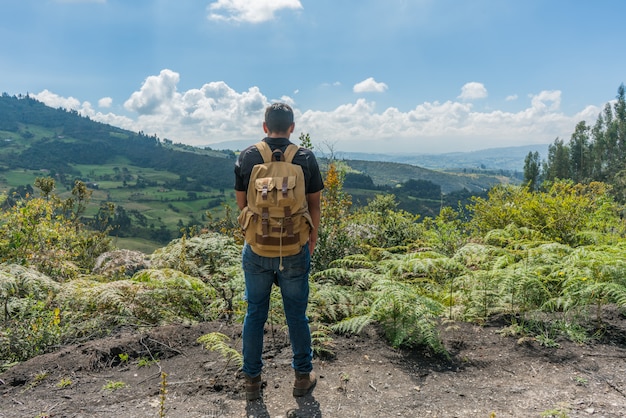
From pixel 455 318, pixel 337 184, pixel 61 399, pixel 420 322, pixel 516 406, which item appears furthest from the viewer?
pixel 337 184

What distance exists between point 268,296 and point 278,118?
1.50 metres

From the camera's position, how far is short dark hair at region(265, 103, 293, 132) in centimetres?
307

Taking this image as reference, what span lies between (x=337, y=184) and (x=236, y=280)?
130 inches

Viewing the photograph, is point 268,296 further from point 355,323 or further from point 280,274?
point 355,323

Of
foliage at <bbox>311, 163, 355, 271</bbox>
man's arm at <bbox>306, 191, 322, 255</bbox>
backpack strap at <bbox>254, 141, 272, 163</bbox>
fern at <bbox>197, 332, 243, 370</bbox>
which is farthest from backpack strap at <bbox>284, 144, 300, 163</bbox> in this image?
foliage at <bbox>311, 163, 355, 271</bbox>

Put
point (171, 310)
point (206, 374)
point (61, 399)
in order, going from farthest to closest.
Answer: point (171, 310) → point (206, 374) → point (61, 399)

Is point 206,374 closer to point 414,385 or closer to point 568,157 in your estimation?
point 414,385

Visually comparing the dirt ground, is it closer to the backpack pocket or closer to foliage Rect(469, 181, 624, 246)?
the backpack pocket

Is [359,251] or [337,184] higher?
[337,184]

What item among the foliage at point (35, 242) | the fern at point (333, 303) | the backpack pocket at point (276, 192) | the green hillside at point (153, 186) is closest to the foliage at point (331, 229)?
the fern at point (333, 303)

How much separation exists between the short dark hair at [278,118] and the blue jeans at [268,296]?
1.00 metres

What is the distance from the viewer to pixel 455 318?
4652mm

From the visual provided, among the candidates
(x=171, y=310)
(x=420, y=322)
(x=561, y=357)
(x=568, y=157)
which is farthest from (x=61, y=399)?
(x=568, y=157)

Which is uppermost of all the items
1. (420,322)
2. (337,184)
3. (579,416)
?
(337,184)
